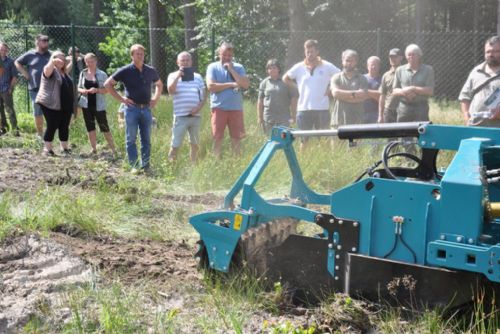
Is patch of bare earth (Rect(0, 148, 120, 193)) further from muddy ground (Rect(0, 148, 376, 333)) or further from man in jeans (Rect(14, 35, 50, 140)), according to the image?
muddy ground (Rect(0, 148, 376, 333))

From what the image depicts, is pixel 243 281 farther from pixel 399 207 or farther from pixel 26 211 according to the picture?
pixel 26 211

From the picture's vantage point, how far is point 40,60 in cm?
1215

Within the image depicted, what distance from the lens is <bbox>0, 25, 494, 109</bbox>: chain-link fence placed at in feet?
58.9

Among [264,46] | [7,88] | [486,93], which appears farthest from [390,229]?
[264,46]

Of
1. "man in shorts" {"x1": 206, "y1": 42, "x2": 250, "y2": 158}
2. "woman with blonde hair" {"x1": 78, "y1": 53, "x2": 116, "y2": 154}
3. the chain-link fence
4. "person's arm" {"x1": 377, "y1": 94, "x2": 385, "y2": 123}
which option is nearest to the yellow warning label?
"man in shorts" {"x1": 206, "y1": 42, "x2": 250, "y2": 158}

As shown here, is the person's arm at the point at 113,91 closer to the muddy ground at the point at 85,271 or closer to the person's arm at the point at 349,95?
the person's arm at the point at 349,95

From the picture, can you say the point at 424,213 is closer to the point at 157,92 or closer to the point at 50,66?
the point at 157,92

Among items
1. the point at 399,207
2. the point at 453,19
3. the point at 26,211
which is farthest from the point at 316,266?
the point at 453,19

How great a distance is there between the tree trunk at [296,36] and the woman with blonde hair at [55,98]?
878 centimetres

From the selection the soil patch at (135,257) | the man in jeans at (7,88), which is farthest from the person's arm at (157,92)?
the soil patch at (135,257)

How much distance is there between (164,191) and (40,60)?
15.7ft

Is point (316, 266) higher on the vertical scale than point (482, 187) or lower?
lower

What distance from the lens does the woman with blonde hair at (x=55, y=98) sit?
10953 mm

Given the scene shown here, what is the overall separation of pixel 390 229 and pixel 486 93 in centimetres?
367
